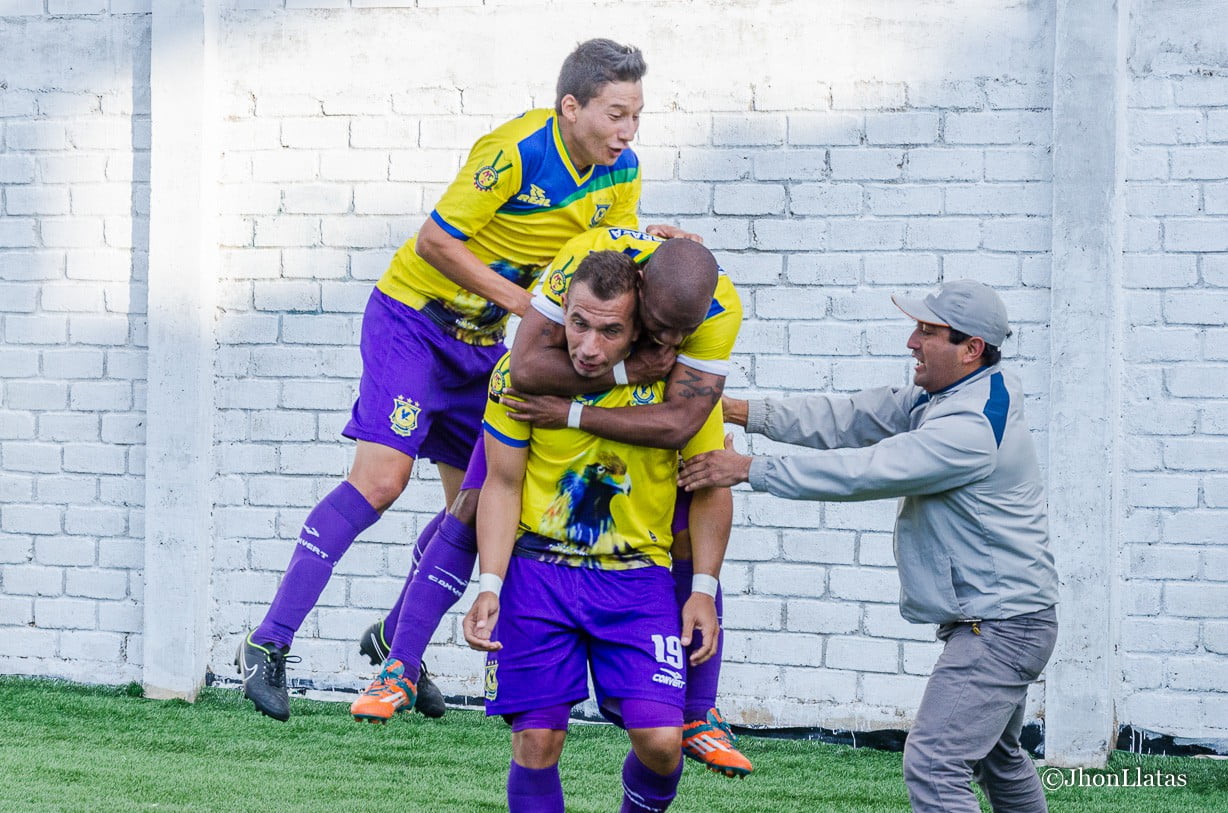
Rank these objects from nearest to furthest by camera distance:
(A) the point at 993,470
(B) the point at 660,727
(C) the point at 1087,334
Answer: (B) the point at 660,727 < (A) the point at 993,470 < (C) the point at 1087,334

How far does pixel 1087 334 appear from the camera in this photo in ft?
17.5

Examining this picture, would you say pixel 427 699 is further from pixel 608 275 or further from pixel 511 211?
pixel 608 275

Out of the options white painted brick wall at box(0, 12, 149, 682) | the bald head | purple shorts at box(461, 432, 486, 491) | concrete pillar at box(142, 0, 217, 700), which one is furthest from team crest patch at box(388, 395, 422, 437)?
white painted brick wall at box(0, 12, 149, 682)

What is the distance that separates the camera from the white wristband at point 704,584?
3.29m

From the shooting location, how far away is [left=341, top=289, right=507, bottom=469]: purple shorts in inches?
145

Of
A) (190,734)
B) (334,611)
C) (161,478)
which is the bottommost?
(190,734)

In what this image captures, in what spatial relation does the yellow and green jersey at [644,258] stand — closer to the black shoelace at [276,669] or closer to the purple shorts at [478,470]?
the purple shorts at [478,470]

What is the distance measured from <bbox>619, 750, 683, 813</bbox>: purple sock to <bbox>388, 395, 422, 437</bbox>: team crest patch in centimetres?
108

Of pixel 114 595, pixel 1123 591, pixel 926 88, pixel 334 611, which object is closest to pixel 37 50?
pixel 114 595

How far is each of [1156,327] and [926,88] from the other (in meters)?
1.34

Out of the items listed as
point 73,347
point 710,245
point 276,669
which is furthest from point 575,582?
point 73,347

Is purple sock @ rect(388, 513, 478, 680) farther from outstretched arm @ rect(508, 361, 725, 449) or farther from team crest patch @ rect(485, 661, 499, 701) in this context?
outstretched arm @ rect(508, 361, 725, 449)

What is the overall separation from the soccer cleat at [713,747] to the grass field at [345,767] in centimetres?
134

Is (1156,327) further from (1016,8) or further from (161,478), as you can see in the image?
(161,478)
